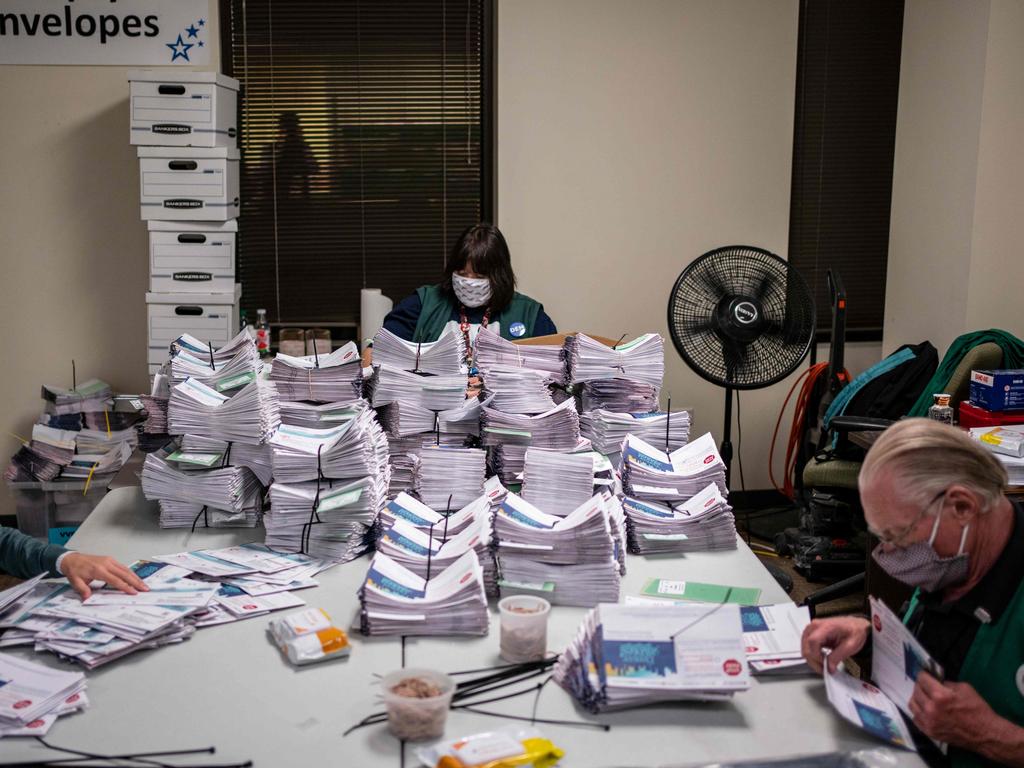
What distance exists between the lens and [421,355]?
2.69 metres

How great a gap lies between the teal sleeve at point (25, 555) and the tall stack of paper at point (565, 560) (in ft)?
3.12

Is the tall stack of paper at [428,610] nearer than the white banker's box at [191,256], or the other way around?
the tall stack of paper at [428,610]

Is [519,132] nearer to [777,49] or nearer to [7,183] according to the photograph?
[777,49]

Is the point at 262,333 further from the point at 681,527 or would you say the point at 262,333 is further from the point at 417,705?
the point at 417,705

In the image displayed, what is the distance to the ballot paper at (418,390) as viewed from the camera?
2615 millimetres

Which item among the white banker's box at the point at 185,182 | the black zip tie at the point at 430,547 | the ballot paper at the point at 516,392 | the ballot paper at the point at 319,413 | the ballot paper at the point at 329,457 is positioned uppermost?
the white banker's box at the point at 185,182

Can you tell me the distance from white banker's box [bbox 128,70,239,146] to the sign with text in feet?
1.39

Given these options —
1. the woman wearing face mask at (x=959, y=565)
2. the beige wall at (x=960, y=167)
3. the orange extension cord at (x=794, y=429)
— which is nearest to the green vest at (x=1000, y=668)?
the woman wearing face mask at (x=959, y=565)

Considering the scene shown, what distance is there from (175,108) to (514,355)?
2030 mm

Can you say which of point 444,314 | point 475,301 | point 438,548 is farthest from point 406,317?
point 438,548

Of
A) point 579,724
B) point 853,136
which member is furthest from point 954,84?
point 579,724

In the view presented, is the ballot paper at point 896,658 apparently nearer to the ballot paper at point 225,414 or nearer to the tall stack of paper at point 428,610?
the tall stack of paper at point 428,610

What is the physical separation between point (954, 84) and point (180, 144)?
319 centimetres

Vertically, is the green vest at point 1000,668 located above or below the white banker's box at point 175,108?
below
